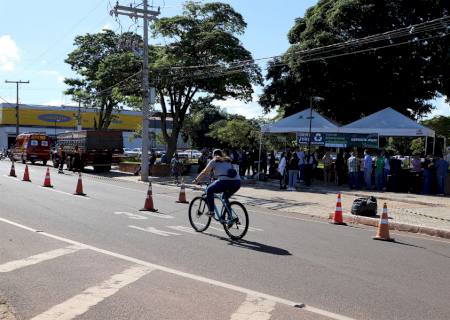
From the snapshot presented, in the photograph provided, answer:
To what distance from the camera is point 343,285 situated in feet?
23.7

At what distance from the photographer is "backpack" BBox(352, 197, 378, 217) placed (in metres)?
15.5

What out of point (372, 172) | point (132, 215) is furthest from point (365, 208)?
point (372, 172)

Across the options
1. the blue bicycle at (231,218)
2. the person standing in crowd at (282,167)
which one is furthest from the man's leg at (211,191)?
the person standing in crowd at (282,167)

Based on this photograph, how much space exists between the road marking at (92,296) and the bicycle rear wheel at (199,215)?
3.74m

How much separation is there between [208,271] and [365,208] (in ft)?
29.0

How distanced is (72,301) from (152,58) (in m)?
30.0

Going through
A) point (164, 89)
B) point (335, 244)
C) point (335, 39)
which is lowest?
point (335, 244)

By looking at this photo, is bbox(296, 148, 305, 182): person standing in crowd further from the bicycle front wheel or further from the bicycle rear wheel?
the bicycle front wheel

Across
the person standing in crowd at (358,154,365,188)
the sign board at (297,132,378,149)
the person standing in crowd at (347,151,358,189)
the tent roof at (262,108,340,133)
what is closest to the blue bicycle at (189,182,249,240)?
the person standing in crowd at (347,151,358,189)

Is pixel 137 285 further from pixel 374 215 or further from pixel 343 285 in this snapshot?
pixel 374 215

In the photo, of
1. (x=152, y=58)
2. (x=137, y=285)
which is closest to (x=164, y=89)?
(x=152, y=58)

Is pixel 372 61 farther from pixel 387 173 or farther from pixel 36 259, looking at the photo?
pixel 36 259

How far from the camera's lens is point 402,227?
14.0m

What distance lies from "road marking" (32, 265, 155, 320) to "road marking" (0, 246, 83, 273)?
1.43m
